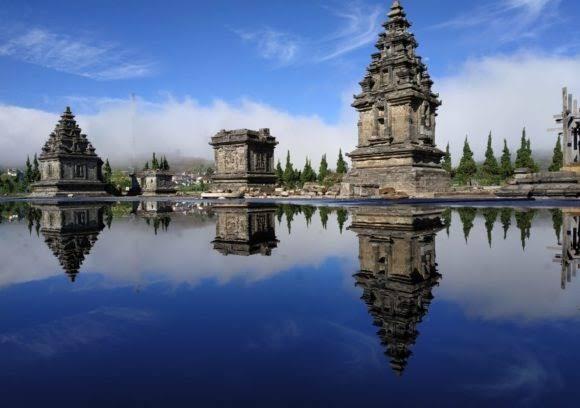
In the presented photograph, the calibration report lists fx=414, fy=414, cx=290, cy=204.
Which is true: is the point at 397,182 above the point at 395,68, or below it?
below

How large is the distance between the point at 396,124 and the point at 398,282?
23609 millimetres

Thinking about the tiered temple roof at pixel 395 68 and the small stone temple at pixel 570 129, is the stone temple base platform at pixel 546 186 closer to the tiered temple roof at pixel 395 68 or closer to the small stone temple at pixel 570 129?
the small stone temple at pixel 570 129

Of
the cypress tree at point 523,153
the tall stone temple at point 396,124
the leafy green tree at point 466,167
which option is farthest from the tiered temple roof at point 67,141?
the cypress tree at point 523,153

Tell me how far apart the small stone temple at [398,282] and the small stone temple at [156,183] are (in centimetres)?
4363

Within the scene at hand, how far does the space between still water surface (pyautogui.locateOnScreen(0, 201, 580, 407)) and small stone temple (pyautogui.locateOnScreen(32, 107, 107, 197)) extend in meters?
47.2

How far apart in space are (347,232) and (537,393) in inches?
235

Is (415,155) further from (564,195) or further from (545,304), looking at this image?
(545,304)

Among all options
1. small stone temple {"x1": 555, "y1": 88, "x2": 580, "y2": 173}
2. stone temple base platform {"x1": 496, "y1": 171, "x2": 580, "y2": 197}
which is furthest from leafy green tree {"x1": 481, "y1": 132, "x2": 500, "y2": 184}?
stone temple base platform {"x1": 496, "y1": 171, "x2": 580, "y2": 197}

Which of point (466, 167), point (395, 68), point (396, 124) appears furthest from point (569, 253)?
point (466, 167)

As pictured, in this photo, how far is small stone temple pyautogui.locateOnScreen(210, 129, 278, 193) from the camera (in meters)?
35.5

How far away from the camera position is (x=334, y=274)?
429cm

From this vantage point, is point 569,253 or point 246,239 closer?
point 569,253

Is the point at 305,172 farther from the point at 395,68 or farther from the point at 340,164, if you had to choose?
the point at 395,68

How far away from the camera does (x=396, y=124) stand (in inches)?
1022
